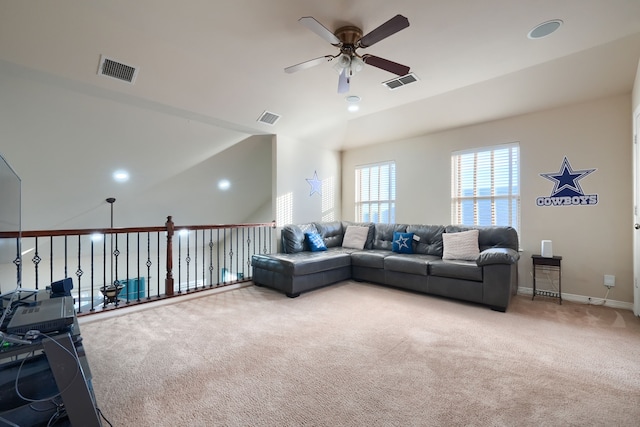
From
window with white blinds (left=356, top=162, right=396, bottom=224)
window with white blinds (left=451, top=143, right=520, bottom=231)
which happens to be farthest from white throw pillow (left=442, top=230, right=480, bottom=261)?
window with white blinds (left=356, top=162, right=396, bottom=224)

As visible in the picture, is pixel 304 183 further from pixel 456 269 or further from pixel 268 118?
pixel 456 269

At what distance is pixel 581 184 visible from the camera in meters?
3.79

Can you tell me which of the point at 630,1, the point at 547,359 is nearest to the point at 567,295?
the point at 547,359

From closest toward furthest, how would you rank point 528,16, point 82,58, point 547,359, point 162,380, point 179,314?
point 162,380, point 547,359, point 528,16, point 82,58, point 179,314

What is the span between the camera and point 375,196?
19.9 ft

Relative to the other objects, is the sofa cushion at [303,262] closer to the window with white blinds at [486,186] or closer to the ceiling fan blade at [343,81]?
the window with white blinds at [486,186]

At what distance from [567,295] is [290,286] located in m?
3.72

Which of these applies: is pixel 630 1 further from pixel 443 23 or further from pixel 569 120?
pixel 569 120

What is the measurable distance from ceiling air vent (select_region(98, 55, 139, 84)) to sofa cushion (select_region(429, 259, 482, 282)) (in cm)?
424

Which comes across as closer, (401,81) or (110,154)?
(401,81)

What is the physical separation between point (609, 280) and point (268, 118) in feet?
16.7

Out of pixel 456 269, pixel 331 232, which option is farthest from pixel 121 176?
pixel 456 269

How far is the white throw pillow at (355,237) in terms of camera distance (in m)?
5.32

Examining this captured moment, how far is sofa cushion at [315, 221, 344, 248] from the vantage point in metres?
5.44
